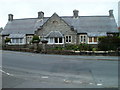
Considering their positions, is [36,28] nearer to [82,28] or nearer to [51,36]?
[51,36]

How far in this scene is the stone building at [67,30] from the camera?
40.1 metres

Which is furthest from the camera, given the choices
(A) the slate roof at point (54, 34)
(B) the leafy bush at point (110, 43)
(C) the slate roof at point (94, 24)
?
(C) the slate roof at point (94, 24)

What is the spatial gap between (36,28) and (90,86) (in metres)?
38.6

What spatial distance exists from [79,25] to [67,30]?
4513 mm

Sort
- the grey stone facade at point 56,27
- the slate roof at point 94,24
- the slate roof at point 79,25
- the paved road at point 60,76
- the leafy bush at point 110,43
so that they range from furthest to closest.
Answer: the slate roof at point 79,25, the slate roof at point 94,24, the grey stone facade at point 56,27, the leafy bush at point 110,43, the paved road at point 60,76

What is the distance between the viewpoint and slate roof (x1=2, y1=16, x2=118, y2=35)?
41.7 metres

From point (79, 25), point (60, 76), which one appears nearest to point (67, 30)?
point (79, 25)

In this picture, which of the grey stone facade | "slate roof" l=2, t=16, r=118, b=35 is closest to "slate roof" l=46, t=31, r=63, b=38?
the grey stone facade

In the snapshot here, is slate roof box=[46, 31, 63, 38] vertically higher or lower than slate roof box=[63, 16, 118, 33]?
lower

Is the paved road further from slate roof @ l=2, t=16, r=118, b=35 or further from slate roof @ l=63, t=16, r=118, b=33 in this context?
slate roof @ l=63, t=16, r=118, b=33

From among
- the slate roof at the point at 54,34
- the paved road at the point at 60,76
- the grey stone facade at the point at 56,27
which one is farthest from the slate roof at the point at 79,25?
the paved road at the point at 60,76

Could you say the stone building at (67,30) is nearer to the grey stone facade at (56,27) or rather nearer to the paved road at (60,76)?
the grey stone facade at (56,27)

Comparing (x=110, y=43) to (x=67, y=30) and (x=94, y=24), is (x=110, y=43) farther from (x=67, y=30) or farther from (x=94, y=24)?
(x=94, y=24)

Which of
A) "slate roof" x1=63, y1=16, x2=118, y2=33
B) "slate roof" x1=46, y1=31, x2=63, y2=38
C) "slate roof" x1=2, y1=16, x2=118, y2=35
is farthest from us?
"slate roof" x1=2, y1=16, x2=118, y2=35
